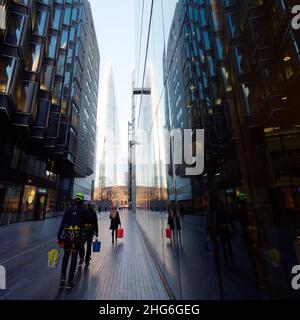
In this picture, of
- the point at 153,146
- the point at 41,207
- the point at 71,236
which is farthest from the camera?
the point at 41,207

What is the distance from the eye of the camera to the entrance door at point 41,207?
25.2 meters

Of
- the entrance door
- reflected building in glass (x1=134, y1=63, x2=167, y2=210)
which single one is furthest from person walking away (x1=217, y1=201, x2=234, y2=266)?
the entrance door

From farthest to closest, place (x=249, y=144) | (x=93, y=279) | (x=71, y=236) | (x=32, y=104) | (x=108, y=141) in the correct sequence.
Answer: (x=108, y=141)
(x=32, y=104)
(x=93, y=279)
(x=71, y=236)
(x=249, y=144)

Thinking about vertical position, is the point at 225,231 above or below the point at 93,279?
above

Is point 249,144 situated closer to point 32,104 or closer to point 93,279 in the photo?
point 93,279

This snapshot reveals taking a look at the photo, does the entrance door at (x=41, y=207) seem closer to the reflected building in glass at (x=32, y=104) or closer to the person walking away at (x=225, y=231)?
the reflected building in glass at (x=32, y=104)

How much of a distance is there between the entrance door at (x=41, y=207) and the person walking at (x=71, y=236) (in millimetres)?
24122

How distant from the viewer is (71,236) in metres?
4.39

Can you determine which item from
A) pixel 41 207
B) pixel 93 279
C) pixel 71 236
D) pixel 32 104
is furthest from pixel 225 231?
pixel 41 207

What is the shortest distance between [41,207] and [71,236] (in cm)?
2569

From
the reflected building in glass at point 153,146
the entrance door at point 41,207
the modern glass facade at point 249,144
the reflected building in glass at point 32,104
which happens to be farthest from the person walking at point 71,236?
the entrance door at point 41,207

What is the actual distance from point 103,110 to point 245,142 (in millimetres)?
128517
